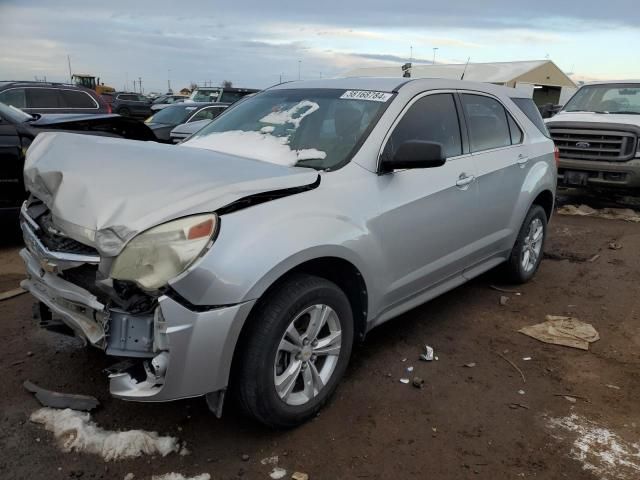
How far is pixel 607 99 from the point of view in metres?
9.48

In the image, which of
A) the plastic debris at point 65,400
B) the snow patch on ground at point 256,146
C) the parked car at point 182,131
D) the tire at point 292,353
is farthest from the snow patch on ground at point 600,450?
the parked car at point 182,131

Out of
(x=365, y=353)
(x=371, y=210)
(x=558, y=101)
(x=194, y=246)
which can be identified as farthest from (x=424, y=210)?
(x=558, y=101)

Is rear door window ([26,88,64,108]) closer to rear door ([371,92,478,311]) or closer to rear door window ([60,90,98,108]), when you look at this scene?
rear door window ([60,90,98,108])

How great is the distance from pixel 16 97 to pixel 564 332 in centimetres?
1151

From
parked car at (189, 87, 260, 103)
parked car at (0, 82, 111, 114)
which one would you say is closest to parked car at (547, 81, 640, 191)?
parked car at (0, 82, 111, 114)

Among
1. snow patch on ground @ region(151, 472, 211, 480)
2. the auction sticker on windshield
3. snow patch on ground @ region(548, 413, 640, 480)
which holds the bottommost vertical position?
snow patch on ground @ region(548, 413, 640, 480)

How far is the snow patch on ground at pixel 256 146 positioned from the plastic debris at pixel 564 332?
88.1 inches

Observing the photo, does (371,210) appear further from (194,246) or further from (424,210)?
(194,246)

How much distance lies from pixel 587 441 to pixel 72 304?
2706 mm

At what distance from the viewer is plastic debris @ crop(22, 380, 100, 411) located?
9.86ft

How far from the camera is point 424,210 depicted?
347 cm

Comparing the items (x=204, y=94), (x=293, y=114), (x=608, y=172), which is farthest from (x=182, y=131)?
(x=204, y=94)

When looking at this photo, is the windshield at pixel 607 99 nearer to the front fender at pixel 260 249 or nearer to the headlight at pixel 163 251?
the front fender at pixel 260 249

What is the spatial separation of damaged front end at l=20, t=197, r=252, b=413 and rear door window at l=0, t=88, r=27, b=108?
10.4m
